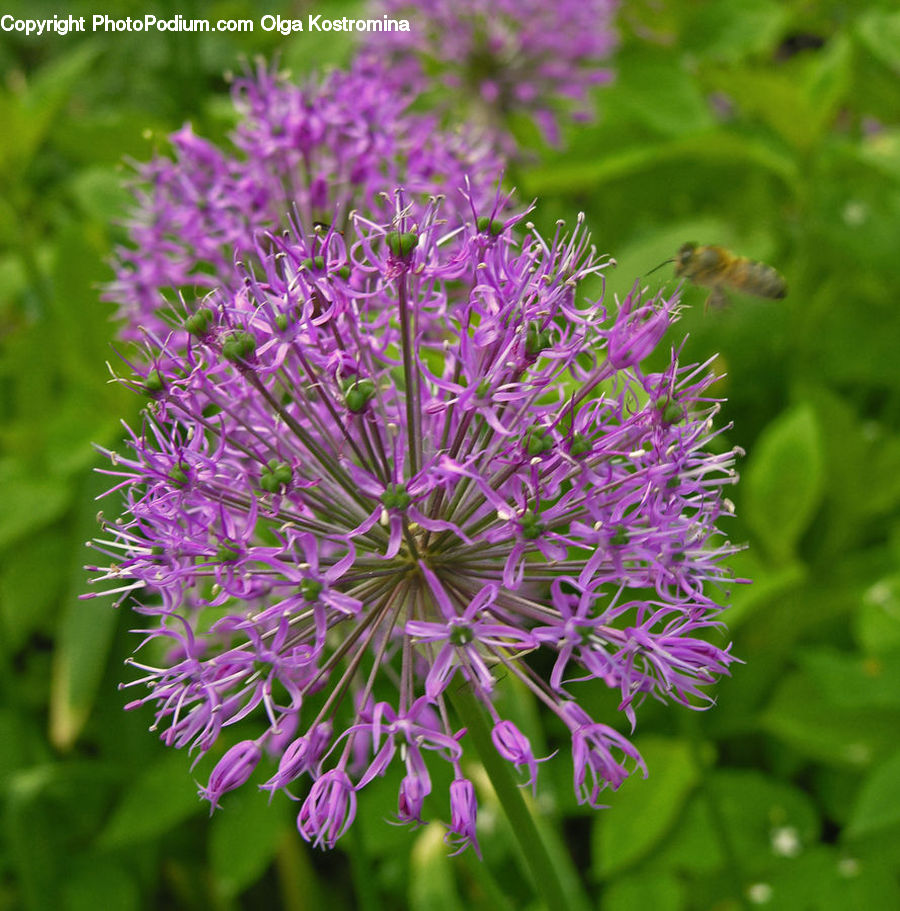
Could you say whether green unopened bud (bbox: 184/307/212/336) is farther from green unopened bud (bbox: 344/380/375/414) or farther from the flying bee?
the flying bee

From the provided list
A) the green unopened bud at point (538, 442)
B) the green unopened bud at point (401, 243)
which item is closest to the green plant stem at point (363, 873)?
the green unopened bud at point (538, 442)

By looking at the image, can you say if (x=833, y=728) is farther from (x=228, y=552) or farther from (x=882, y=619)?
(x=228, y=552)

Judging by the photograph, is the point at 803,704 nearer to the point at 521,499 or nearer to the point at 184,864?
the point at 521,499

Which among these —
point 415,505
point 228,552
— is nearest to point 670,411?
point 415,505

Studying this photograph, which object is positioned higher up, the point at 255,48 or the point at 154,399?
the point at 255,48

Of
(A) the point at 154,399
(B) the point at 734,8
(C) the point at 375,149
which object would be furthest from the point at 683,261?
(B) the point at 734,8

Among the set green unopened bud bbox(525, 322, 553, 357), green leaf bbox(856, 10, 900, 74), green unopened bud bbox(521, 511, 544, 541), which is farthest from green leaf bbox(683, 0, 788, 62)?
green unopened bud bbox(521, 511, 544, 541)
